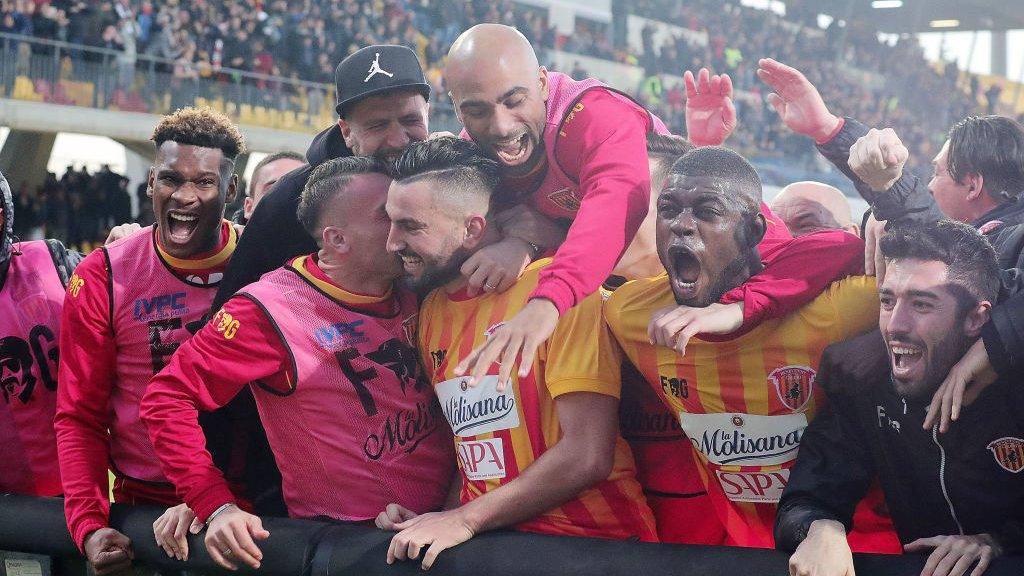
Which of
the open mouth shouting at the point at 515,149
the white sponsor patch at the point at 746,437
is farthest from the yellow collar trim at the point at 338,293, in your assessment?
the white sponsor patch at the point at 746,437

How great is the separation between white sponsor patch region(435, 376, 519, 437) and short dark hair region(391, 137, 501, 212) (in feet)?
1.42

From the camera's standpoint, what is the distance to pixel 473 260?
2500mm

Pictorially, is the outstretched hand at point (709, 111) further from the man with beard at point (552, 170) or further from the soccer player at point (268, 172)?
the soccer player at point (268, 172)

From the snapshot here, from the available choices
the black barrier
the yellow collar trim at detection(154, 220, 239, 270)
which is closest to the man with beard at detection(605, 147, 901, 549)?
the black barrier

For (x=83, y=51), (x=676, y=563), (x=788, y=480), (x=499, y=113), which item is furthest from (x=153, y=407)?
(x=83, y=51)

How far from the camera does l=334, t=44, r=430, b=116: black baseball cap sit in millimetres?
2711

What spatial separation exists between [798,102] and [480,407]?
0.96 metres

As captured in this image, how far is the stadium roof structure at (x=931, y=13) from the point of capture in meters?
23.4

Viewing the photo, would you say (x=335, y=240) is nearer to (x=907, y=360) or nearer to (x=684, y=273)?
(x=684, y=273)

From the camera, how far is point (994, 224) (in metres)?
2.42

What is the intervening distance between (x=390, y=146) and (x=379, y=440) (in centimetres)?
72

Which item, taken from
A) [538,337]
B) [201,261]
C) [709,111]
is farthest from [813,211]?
[201,261]

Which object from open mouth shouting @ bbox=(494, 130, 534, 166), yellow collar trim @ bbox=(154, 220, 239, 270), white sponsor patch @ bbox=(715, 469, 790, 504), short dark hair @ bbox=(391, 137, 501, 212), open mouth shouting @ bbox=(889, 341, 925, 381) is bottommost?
white sponsor patch @ bbox=(715, 469, 790, 504)

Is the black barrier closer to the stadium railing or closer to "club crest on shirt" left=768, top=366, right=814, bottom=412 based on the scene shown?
"club crest on shirt" left=768, top=366, right=814, bottom=412
